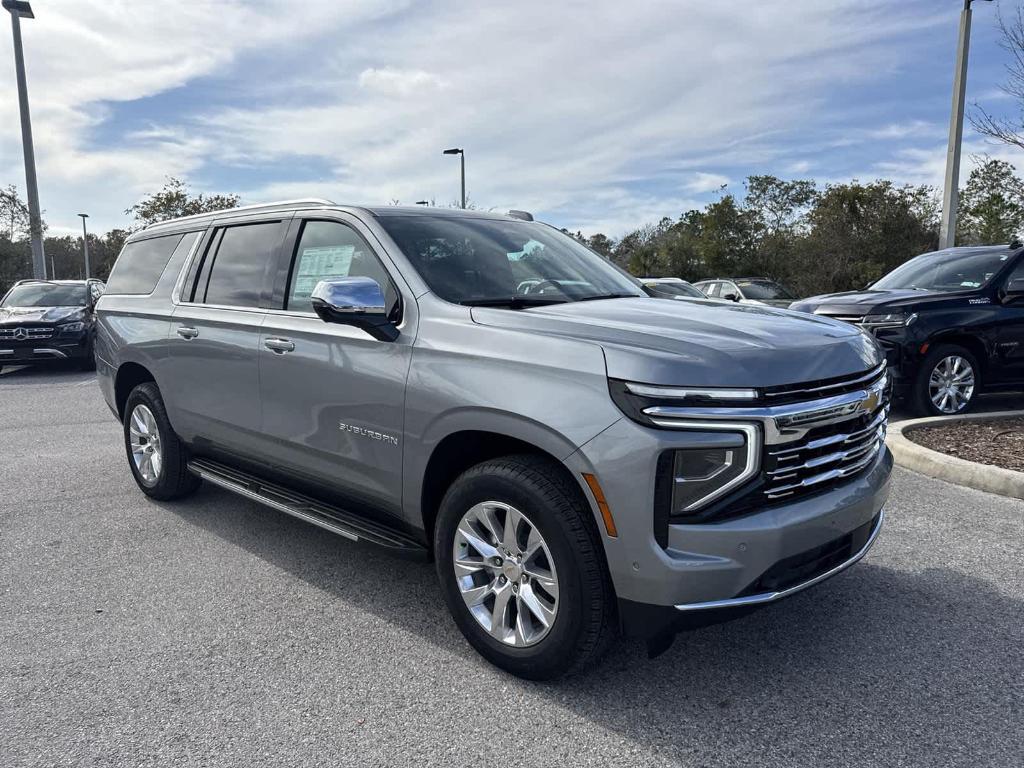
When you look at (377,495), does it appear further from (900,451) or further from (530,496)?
(900,451)

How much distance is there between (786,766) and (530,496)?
1179 millimetres

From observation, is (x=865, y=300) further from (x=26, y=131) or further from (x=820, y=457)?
(x=26, y=131)

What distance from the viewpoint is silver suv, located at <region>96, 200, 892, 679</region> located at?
2.58 m

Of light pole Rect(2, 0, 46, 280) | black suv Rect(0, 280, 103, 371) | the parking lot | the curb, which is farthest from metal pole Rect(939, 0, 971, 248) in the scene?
light pole Rect(2, 0, 46, 280)

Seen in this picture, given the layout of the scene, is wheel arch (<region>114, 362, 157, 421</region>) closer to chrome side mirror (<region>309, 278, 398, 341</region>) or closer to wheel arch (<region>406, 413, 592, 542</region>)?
chrome side mirror (<region>309, 278, 398, 341</region>)

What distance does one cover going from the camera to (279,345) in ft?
13.1

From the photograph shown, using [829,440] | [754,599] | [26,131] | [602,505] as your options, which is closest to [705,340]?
[829,440]

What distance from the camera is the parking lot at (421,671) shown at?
2.60m

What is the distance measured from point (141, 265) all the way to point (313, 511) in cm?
286

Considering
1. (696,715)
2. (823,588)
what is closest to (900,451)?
(823,588)

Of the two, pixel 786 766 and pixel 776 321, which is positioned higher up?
pixel 776 321

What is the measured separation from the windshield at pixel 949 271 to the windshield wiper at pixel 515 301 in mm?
6430

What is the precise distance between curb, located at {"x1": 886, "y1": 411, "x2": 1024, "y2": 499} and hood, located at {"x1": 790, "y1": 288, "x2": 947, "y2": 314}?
5.56 ft

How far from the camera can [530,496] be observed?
2797 millimetres
